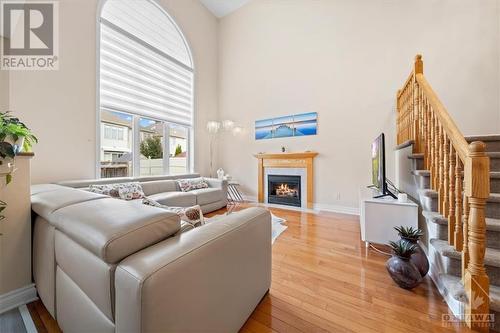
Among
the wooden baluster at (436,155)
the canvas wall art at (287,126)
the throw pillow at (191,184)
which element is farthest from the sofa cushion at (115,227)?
the canvas wall art at (287,126)

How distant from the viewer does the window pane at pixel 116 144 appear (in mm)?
3554

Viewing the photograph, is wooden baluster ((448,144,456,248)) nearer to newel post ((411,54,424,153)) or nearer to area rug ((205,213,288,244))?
newel post ((411,54,424,153))

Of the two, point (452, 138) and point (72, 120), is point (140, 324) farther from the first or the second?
point (72, 120)

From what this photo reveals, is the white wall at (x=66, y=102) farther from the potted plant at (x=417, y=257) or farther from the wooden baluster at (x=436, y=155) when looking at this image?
the wooden baluster at (x=436, y=155)

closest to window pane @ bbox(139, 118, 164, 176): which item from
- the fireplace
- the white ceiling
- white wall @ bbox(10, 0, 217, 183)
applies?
white wall @ bbox(10, 0, 217, 183)

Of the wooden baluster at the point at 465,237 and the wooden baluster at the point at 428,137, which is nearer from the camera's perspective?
the wooden baluster at the point at 465,237

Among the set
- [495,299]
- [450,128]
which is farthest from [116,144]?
[495,299]

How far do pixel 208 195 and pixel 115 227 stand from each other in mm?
3209

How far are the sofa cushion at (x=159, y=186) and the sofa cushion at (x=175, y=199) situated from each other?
7.7 inches

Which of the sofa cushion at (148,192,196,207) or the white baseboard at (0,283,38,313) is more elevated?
the sofa cushion at (148,192,196,207)

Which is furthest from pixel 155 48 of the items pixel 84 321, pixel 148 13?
pixel 84 321

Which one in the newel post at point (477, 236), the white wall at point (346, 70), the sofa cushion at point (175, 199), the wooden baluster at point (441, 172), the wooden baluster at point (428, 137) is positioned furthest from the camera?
the sofa cushion at point (175, 199)

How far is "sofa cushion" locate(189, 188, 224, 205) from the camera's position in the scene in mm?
3795

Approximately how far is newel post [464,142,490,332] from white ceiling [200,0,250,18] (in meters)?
5.96
